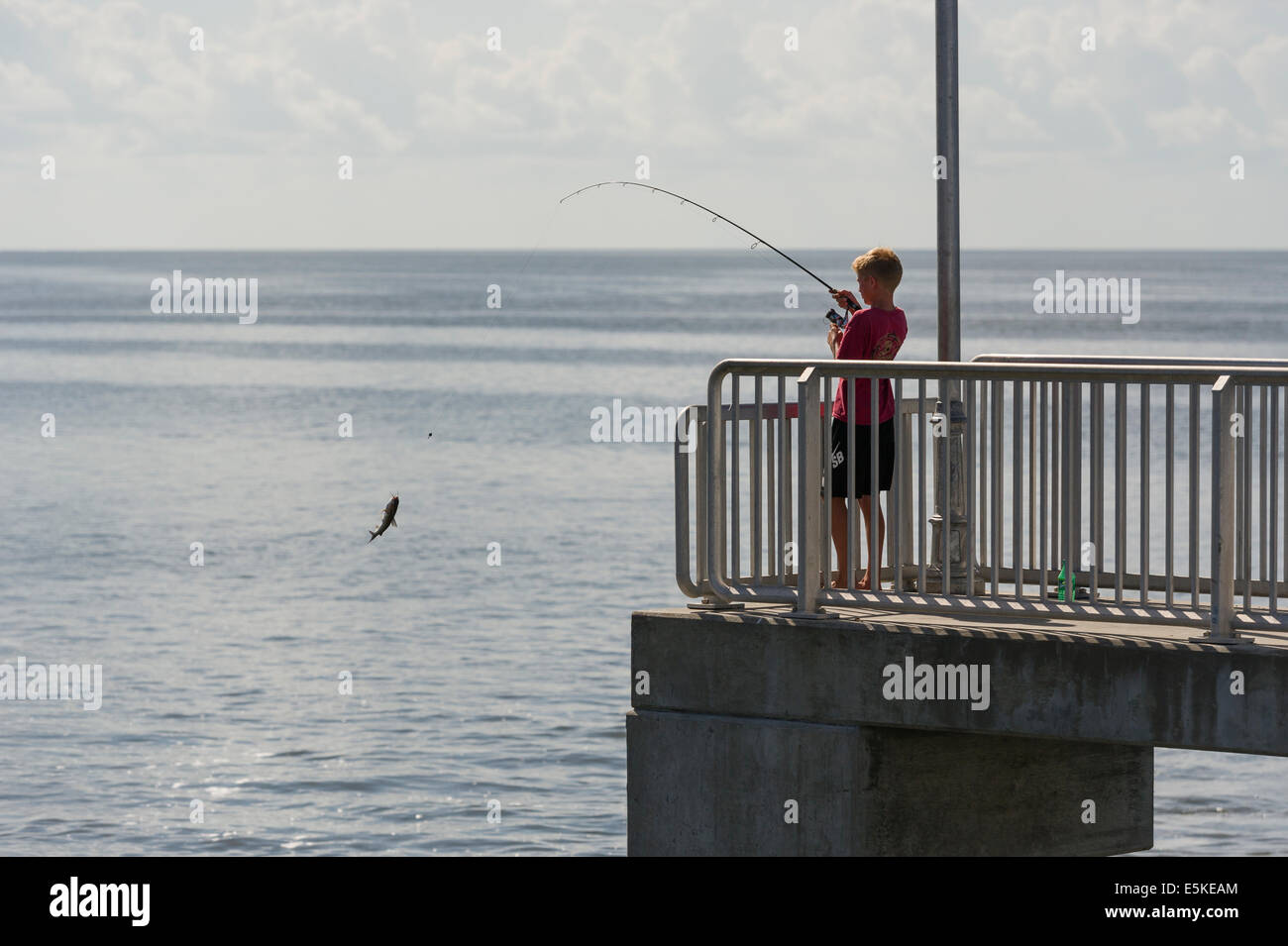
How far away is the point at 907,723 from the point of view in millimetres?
8891

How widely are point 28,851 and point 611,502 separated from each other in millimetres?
22017

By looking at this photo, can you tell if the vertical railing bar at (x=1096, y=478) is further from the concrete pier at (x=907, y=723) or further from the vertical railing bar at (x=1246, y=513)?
the vertical railing bar at (x=1246, y=513)

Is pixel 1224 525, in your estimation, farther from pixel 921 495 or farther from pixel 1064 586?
pixel 921 495

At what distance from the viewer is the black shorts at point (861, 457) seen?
31.3 feet

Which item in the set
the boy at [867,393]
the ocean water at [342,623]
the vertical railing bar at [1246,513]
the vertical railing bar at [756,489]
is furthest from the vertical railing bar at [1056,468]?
the ocean water at [342,623]

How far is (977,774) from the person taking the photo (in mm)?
9469

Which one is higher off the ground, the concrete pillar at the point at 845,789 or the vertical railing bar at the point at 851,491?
the vertical railing bar at the point at 851,491

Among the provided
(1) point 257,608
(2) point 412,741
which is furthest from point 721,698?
(1) point 257,608

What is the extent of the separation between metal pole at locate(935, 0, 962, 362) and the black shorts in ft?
1.47

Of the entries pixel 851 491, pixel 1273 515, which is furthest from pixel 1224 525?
pixel 851 491

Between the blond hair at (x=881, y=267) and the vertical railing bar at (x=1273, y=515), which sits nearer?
the vertical railing bar at (x=1273, y=515)

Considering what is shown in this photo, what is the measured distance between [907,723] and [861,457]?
1376 millimetres

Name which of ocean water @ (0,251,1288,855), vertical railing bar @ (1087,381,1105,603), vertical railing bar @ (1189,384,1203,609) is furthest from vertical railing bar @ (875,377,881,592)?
ocean water @ (0,251,1288,855)

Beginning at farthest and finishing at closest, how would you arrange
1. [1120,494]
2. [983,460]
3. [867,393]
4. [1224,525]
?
[983,460] < [867,393] < [1120,494] < [1224,525]
